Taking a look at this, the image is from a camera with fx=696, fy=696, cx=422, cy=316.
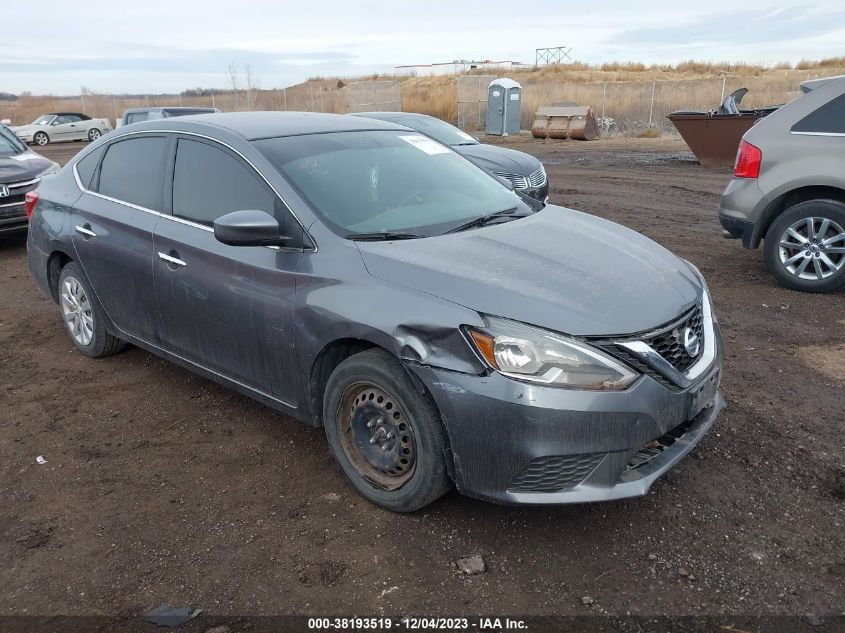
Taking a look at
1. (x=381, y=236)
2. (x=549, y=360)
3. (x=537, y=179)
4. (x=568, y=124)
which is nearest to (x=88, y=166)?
(x=381, y=236)

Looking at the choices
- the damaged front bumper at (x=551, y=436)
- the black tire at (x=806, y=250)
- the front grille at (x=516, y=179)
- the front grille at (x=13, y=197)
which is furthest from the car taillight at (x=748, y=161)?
the front grille at (x=13, y=197)

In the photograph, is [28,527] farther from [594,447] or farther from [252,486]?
[594,447]

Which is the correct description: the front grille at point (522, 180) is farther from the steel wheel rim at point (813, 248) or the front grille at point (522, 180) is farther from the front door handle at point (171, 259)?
the front door handle at point (171, 259)

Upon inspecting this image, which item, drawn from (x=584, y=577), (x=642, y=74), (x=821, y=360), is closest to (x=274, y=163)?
(x=584, y=577)

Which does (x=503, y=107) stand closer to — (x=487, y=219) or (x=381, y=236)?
(x=487, y=219)

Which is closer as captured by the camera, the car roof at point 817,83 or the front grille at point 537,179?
the car roof at point 817,83

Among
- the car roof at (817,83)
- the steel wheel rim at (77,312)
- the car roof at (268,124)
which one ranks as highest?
the car roof at (817,83)

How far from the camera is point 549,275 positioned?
300 centimetres

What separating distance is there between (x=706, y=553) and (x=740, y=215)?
4.48 m

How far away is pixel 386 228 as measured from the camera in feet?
11.2

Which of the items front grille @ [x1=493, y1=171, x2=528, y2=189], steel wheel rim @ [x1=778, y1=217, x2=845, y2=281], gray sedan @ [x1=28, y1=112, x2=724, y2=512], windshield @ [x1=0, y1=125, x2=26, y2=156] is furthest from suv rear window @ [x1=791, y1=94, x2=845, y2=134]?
windshield @ [x1=0, y1=125, x2=26, y2=156]

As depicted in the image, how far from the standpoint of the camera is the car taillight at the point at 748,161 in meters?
6.36

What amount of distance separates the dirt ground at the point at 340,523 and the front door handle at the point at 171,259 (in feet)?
3.24

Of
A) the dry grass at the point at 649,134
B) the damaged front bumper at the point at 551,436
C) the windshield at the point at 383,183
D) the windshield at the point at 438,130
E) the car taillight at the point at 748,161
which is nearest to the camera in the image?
the damaged front bumper at the point at 551,436
